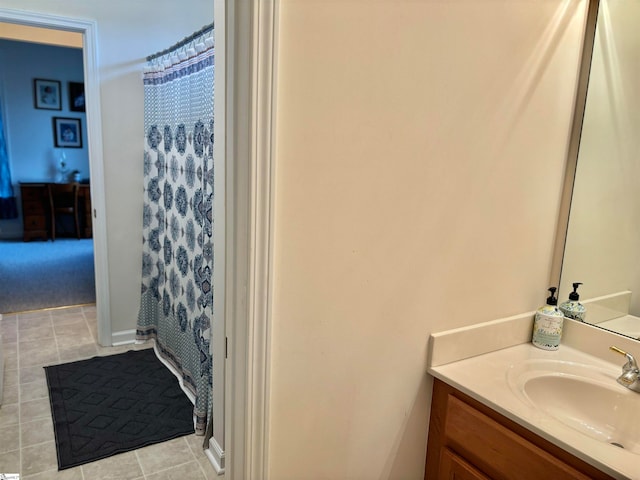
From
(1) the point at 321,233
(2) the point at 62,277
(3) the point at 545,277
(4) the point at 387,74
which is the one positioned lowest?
(2) the point at 62,277

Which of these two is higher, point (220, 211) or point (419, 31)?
point (419, 31)

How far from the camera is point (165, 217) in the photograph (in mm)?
2865

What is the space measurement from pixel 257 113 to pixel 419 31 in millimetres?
499

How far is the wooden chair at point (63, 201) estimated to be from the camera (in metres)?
6.18

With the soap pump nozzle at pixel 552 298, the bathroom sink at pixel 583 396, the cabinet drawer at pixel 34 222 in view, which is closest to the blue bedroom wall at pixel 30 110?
the cabinet drawer at pixel 34 222

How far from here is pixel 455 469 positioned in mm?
1324

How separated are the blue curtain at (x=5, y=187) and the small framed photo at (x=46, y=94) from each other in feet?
1.86

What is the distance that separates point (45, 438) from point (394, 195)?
2056 mm

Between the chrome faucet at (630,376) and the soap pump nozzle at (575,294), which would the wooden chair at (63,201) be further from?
the chrome faucet at (630,376)

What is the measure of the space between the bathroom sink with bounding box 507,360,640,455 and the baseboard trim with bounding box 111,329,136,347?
2704 mm

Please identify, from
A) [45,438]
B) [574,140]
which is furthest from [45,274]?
[574,140]

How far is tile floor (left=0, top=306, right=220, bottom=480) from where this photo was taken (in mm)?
1936

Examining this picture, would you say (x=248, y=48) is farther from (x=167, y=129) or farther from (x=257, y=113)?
(x=167, y=129)

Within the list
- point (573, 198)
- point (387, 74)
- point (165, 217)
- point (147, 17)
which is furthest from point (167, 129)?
point (573, 198)
